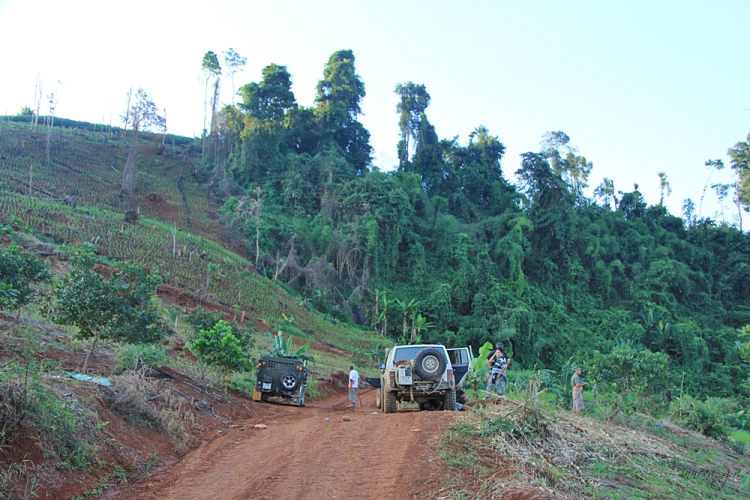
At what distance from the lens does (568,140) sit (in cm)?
6162

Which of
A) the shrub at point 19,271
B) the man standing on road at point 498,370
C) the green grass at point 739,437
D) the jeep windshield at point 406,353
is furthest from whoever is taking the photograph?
the green grass at point 739,437

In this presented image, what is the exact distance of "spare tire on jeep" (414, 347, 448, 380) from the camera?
454 inches

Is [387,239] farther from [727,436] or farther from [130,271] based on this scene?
[130,271]

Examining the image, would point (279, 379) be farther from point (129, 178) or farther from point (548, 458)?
point (129, 178)

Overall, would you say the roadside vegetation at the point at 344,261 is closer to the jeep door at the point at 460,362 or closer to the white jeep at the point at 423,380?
the jeep door at the point at 460,362

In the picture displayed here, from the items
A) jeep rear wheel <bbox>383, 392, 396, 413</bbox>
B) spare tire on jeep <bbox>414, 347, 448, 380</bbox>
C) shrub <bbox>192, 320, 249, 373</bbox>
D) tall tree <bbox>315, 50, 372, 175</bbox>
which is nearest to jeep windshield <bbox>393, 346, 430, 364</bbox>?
jeep rear wheel <bbox>383, 392, 396, 413</bbox>

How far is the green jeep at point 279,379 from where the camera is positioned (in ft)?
47.3

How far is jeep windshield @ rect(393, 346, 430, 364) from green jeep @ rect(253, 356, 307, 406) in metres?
3.61

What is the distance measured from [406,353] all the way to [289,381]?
3.90 metres

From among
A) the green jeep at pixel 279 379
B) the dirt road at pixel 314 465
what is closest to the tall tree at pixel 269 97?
the green jeep at pixel 279 379

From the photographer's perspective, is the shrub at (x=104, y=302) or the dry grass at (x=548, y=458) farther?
the shrub at (x=104, y=302)

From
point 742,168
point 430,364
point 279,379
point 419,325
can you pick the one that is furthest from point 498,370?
point 742,168

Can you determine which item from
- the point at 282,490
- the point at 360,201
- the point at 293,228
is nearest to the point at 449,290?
the point at 360,201

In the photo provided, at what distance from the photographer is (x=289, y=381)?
1476cm
